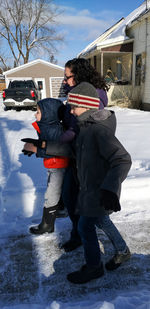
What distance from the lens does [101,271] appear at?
74.4 inches

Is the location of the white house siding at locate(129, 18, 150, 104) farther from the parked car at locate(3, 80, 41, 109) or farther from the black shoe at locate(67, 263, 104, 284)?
the black shoe at locate(67, 263, 104, 284)

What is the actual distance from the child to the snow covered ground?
45cm

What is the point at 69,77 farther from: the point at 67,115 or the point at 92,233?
the point at 92,233

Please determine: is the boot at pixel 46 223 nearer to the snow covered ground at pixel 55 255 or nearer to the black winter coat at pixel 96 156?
the snow covered ground at pixel 55 255

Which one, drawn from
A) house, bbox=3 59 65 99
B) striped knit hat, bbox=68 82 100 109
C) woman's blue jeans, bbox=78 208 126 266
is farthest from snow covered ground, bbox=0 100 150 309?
house, bbox=3 59 65 99

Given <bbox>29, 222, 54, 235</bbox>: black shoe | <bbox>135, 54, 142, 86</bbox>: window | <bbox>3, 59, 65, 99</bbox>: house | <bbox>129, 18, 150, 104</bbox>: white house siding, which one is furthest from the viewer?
<bbox>3, 59, 65, 99</bbox>: house

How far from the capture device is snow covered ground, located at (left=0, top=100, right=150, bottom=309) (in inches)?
67.1

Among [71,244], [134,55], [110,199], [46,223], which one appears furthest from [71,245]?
[134,55]

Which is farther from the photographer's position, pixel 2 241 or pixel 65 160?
pixel 2 241

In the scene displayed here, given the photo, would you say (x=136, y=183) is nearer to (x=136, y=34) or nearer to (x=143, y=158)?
(x=143, y=158)

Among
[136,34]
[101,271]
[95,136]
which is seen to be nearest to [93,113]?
[95,136]

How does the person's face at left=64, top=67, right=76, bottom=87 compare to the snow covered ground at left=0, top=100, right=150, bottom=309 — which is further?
the person's face at left=64, top=67, right=76, bottom=87

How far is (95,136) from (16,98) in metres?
10.5

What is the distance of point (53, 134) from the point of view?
2.04 m
